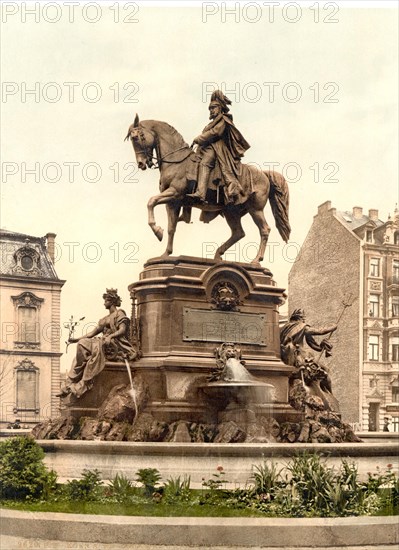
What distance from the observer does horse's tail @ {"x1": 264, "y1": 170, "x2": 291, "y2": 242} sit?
2156cm

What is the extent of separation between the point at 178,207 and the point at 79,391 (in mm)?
4614

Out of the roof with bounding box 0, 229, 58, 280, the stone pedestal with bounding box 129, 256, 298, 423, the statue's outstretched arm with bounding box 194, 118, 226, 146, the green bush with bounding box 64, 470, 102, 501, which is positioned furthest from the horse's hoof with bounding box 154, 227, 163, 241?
the roof with bounding box 0, 229, 58, 280

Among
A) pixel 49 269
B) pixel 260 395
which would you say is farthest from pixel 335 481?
pixel 49 269

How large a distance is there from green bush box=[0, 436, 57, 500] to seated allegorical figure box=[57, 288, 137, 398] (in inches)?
189

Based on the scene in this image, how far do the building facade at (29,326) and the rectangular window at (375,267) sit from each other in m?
22.1

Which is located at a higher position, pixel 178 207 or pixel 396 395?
pixel 178 207

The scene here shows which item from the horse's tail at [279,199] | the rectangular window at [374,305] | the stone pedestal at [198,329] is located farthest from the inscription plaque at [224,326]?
the rectangular window at [374,305]

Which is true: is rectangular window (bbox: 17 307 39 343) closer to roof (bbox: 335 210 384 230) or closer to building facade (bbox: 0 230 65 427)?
building facade (bbox: 0 230 65 427)

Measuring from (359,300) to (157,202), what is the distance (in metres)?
39.1

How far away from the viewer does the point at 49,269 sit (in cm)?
4488

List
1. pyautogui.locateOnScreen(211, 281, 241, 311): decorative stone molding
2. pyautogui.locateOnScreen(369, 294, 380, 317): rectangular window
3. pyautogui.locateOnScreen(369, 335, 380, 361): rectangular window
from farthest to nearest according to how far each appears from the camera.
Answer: pyautogui.locateOnScreen(369, 294, 380, 317): rectangular window → pyautogui.locateOnScreen(369, 335, 380, 361): rectangular window → pyautogui.locateOnScreen(211, 281, 241, 311): decorative stone molding

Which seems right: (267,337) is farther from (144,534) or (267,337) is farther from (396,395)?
(396,395)

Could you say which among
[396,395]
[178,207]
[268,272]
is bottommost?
Result: [396,395]

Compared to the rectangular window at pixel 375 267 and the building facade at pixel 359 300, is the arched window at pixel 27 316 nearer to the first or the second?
the building facade at pixel 359 300
